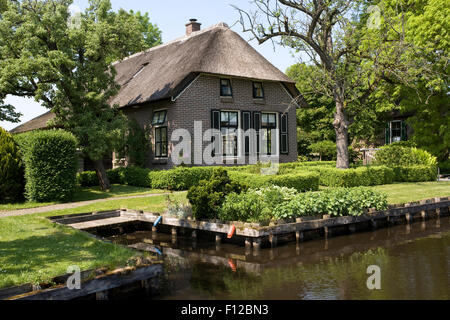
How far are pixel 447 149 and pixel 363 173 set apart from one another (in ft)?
39.2

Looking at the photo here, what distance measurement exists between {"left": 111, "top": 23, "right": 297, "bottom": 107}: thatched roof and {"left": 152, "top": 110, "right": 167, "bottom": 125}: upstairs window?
0.84 metres

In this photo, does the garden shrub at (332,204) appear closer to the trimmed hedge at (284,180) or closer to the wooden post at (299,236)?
the wooden post at (299,236)

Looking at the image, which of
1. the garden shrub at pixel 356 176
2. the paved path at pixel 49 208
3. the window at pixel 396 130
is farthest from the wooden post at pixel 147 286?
the window at pixel 396 130

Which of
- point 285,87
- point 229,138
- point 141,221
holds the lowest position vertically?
point 141,221

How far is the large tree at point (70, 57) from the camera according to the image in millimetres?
15758

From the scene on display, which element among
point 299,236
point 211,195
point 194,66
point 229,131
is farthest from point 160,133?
point 299,236

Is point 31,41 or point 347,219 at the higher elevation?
point 31,41

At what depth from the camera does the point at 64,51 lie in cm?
1650

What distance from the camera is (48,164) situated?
13.9 metres

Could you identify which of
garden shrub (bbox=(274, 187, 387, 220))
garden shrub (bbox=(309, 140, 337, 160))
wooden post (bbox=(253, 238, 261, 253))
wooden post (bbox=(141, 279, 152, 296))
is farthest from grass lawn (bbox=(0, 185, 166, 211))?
garden shrub (bbox=(309, 140, 337, 160))

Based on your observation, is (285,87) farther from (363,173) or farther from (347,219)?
(347,219)

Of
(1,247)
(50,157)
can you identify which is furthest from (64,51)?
(1,247)

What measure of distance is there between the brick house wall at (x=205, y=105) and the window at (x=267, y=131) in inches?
16.9

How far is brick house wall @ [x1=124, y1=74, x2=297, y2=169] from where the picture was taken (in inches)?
749
